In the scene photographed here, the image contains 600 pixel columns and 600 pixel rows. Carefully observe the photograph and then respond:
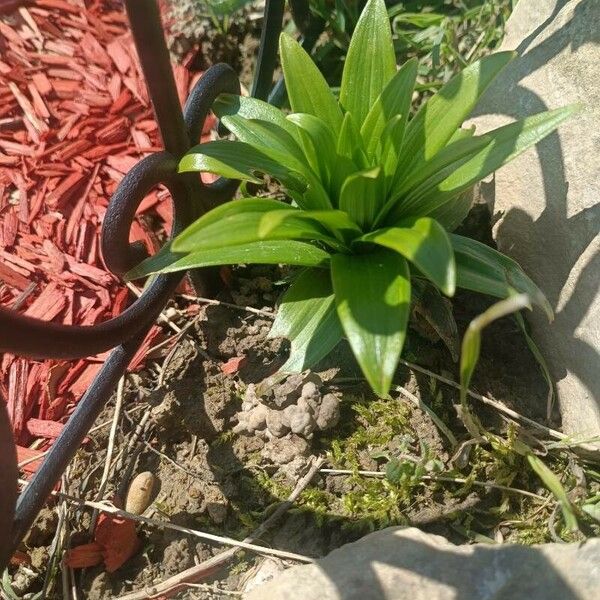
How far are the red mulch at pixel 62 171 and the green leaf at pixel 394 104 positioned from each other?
2.79ft

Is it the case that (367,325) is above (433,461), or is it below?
above

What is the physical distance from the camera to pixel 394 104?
58.2 inches

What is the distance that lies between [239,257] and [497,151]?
1.79 ft

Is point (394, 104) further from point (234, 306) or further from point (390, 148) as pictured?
point (234, 306)

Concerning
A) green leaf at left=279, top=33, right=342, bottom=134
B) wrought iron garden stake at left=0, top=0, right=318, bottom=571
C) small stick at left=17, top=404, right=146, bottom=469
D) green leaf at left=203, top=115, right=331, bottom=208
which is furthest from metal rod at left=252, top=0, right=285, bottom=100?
small stick at left=17, top=404, right=146, bottom=469

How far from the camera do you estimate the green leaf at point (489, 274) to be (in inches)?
57.4

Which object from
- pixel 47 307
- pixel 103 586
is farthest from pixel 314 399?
pixel 47 307

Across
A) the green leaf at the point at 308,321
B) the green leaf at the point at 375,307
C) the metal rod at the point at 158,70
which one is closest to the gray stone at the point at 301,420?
the green leaf at the point at 308,321

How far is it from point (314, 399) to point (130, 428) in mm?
486

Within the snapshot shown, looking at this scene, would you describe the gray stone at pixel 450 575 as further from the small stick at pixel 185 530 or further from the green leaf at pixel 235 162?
the green leaf at pixel 235 162

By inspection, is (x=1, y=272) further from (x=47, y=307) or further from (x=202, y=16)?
(x=202, y=16)

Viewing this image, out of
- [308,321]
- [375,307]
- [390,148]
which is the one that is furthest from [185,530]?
[390,148]

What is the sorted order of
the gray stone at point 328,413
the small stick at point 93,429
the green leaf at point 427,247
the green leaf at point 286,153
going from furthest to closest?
the small stick at point 93,429 < the gray stone at point 328,413 < the green leaf at point 286,153 < the green leaf at point 427,247

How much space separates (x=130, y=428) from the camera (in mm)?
1832
